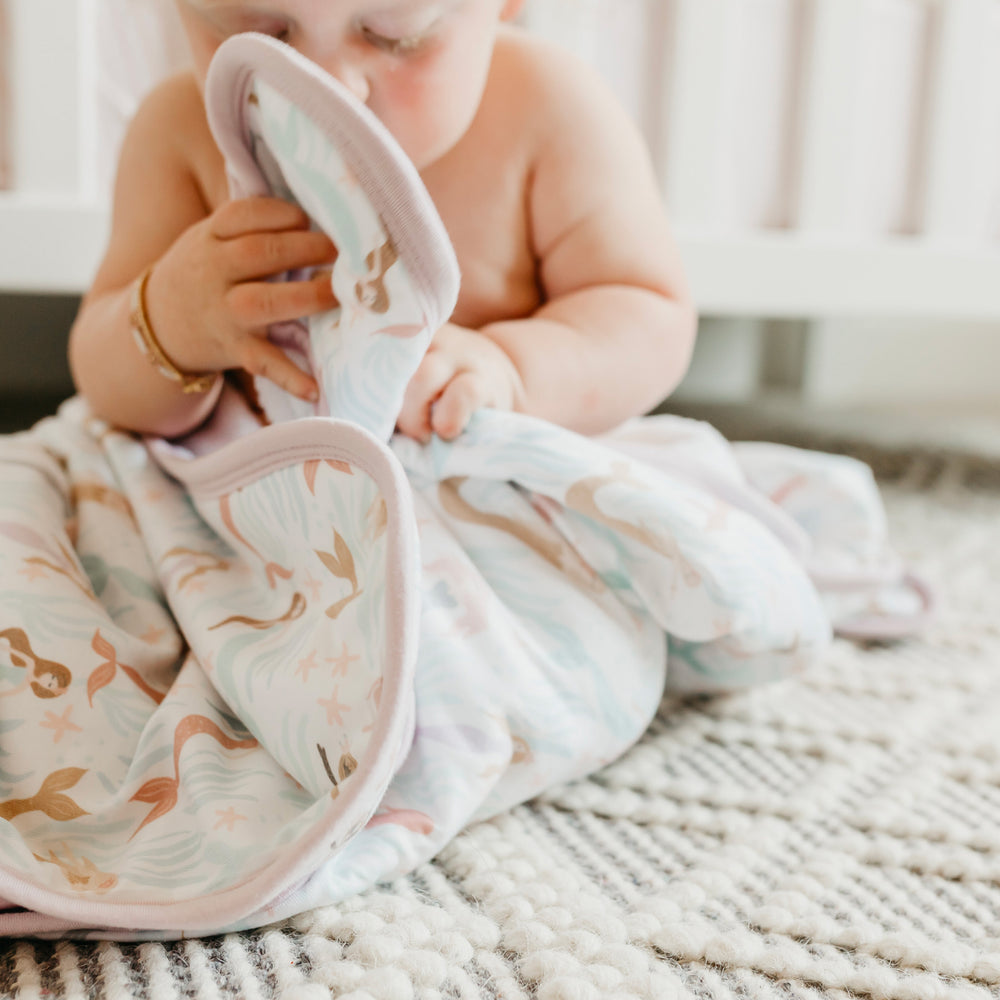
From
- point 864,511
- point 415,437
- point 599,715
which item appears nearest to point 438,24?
point 415,437

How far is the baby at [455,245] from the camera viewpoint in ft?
1.60

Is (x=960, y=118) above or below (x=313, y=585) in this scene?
above

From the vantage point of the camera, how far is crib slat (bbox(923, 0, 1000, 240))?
3.68 ft

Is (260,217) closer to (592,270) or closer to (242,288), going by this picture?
(242,288)

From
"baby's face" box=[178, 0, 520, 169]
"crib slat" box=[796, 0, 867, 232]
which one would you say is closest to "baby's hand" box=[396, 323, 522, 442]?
"baby's face" box=[178, 0, 520, 169]

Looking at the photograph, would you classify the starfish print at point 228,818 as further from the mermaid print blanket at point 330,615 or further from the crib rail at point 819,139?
the crib rail at point 819,139

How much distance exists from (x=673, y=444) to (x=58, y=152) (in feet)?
1.97

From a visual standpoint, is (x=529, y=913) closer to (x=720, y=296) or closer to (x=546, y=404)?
(x=546, y=404)

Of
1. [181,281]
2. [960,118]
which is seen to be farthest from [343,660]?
[960,118]

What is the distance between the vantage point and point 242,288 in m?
0.49

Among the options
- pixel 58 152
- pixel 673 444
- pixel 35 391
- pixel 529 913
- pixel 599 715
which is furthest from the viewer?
pixel 35 391

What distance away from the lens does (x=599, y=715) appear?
1.59 ft

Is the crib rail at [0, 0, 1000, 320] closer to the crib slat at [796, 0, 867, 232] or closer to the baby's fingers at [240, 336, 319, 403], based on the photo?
the crib slat at [796, 0, 867, 232]

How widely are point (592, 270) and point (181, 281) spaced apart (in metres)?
0.24
